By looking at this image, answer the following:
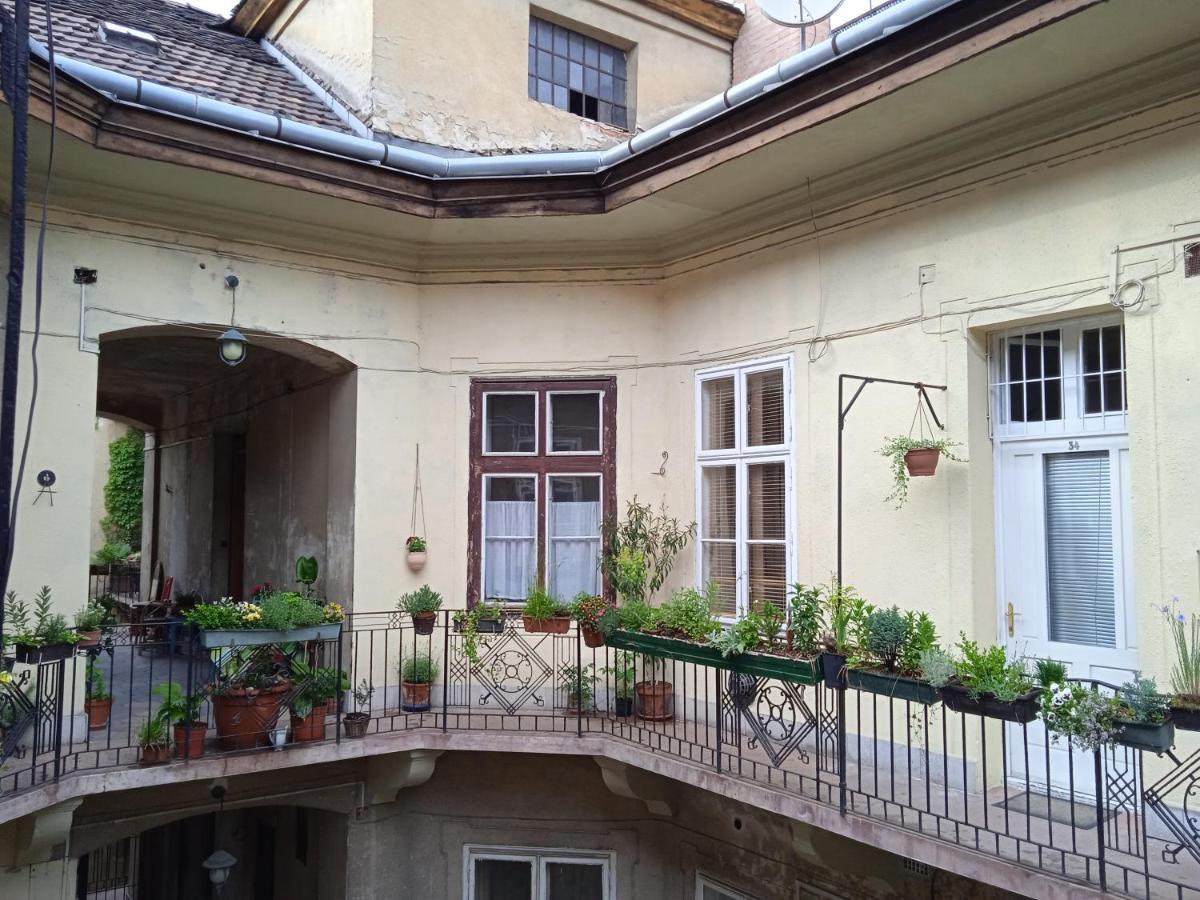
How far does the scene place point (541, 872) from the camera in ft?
22.9

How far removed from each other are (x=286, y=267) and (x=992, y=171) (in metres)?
4.98

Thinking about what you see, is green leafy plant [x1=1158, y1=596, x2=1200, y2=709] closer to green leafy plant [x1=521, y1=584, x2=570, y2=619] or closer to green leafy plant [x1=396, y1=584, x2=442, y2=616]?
green leafy plant [x1=521, y1=584, x2=570, y2=619]

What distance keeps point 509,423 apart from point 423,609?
168 cm

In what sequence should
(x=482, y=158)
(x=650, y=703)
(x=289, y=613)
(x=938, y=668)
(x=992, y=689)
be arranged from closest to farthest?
(x=992, y=689) → (x=938, y=668) → (x=289, y=613) → (x=650, y=703) → (x=482, y=158)

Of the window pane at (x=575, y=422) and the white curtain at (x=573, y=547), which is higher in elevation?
the window pane at (x=575, y=422)

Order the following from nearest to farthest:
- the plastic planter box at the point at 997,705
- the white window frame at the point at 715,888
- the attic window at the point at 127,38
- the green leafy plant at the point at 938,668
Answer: the plastic planter box at the point at 997,705 → the green leafy plant at the point at 938,668 → the white window frame at the point at 715,888 → the attic window at the point at 127,38

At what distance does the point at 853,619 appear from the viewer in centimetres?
488

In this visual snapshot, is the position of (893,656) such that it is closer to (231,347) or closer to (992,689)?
(992,689)

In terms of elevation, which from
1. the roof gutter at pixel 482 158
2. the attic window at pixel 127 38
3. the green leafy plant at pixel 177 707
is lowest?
the green leafy plant at pixel 177 707

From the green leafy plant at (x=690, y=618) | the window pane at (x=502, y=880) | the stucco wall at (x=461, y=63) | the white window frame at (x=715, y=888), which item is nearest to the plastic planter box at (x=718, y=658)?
the green leafy plant at (x=690, y=618)

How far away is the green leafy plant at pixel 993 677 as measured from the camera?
4.14 meters

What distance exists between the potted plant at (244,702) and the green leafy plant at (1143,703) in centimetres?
481

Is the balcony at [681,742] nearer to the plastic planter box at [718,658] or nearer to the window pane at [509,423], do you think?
the plastic planter box at [718,658]

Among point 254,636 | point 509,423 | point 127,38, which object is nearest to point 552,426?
point 509,423
